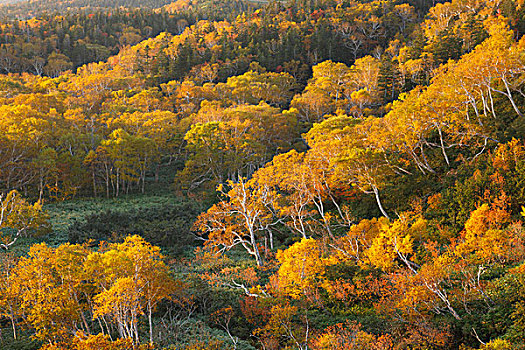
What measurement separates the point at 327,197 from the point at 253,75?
43407 millimetres

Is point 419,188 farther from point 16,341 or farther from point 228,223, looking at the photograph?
point 16,341

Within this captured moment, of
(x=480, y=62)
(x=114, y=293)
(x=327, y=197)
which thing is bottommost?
(x=327, y=197)

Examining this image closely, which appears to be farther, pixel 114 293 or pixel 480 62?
pixel 480 62

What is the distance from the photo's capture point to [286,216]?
95.0 feet

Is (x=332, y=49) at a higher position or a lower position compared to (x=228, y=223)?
higher

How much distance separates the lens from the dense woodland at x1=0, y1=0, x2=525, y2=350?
49.3 feet

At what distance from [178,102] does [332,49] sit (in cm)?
4106

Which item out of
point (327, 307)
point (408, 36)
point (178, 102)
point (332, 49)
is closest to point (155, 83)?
point (178, 102)

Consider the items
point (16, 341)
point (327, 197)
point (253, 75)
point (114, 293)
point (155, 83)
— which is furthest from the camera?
point (155, 83)

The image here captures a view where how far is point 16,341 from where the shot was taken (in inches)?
600

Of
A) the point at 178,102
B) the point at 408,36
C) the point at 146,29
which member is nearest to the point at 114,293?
Answer: the point at 178,102

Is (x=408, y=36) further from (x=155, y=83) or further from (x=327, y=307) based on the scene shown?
(x=327, y=307)

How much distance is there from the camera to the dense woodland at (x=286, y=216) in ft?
49.3

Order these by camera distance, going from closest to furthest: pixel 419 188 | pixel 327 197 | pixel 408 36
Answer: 1. pixel 419 188
2. pixel 327 197
3. pixel 408 36
